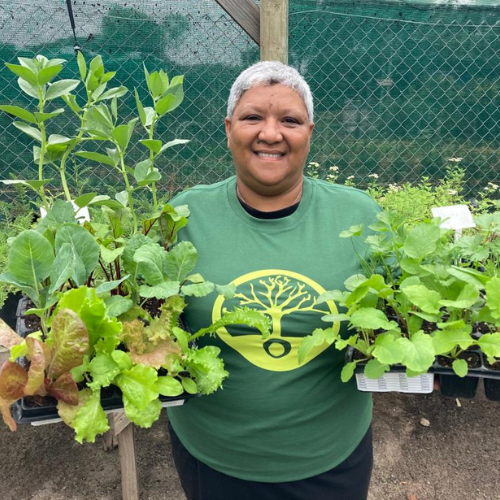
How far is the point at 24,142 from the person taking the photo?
9.70 feet

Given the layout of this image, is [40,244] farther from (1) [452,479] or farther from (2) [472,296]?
(1) [452,479]

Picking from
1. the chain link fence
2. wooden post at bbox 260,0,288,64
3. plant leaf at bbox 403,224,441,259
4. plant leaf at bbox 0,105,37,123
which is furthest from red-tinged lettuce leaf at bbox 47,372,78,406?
the chain link fence

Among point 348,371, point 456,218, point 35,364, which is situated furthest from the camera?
point 456,218

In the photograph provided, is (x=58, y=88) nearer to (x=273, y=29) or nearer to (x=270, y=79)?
(x=270, y=79)

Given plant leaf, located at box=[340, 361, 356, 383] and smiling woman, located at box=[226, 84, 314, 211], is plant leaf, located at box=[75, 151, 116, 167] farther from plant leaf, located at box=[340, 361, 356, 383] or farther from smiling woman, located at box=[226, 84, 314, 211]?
plant leaf, located at box=[340, 361, 356, 383]

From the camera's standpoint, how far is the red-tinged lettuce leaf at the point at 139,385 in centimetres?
90

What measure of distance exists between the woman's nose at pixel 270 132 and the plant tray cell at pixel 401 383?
0.64 m

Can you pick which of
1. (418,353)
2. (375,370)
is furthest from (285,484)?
(418,353)

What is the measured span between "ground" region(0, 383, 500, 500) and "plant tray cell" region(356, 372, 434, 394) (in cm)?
152

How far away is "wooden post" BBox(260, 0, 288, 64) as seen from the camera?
2.02m

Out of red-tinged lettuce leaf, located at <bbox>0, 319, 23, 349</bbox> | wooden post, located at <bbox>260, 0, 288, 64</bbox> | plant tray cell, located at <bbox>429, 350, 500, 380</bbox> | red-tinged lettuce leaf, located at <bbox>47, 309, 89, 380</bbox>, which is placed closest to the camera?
red-tinged lettuce leaf, located at <bbox>47, 309, 89, 380</bbox>

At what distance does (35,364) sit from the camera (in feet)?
2.73

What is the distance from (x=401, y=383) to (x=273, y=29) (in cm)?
152

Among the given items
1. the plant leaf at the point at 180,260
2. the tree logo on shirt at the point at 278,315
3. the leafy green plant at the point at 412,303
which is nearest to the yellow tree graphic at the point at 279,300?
the tree logo on shirt at the point at 278,315
